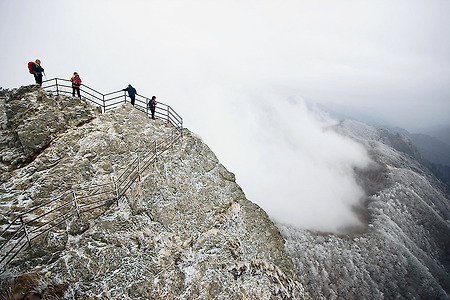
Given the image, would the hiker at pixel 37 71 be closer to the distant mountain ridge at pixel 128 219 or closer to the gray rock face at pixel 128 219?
the distant mountain ridge at pixel 128 219

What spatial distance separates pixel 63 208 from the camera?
12516 millimetres

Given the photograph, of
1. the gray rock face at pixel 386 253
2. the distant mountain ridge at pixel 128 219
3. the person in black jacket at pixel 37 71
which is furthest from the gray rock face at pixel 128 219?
the gray rock face at pixel 386 253

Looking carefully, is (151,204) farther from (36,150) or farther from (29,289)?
(36,150)

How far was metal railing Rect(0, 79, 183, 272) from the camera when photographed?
10.2 meters

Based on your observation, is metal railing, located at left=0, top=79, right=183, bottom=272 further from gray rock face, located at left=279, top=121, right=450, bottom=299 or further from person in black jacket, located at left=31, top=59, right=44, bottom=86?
gray rock face, located at left=279, top=121, right=450, bottom=299

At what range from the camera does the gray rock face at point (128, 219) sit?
35.5ft

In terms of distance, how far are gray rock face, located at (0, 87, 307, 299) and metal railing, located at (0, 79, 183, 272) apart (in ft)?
0.92

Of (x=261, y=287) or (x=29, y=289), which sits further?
(x=261, y=287)

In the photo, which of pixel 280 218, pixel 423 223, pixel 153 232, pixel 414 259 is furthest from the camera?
pixel 280 218

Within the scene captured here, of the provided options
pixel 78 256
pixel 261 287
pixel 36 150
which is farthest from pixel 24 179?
pixel 261 287

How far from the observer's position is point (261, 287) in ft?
46.8

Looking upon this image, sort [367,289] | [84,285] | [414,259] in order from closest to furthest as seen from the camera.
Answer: [84,285] < [367,289] < [414,259]

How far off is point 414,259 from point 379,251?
1654 cm

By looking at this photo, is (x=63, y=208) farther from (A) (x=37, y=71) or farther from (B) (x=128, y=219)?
(A) (x=37, y=71)
